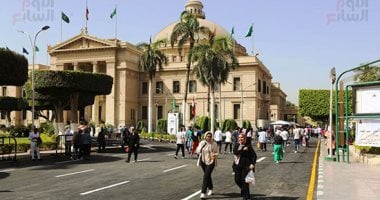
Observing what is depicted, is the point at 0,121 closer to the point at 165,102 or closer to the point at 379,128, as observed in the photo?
the point at 165,102

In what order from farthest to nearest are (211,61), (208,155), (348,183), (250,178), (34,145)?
(211,61)
(34,145)
(348,183)
(208,155)
(250,178)

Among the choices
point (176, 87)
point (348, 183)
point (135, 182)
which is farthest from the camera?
point (176, 87)

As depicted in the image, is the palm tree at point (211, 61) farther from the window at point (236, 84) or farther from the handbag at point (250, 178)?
the handbag at point (250, 178)

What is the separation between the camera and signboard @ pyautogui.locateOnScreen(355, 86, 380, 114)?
17734 mm

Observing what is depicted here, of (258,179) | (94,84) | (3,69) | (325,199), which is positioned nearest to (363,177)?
(258,179)

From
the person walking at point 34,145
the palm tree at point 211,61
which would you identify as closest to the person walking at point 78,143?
the person walking at point 34,145

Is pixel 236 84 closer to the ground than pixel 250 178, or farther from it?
farther from it

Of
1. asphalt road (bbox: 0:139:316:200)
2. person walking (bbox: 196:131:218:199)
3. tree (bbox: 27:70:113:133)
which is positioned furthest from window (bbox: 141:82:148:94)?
person walking (bbox: 196:131:218:199)

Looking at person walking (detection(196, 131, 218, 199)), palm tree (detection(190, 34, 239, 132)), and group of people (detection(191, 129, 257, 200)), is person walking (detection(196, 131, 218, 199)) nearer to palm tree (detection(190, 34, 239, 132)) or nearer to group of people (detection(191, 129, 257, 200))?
group of people (detection(191, 129, 257, 200))

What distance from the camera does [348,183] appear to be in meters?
12.9

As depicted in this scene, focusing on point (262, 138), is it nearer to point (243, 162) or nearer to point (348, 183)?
point (348, 183)

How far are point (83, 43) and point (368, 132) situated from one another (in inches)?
2413

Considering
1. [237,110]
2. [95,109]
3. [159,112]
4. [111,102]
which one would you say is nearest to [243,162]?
[237,110]

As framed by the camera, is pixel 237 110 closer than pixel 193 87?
Yes
